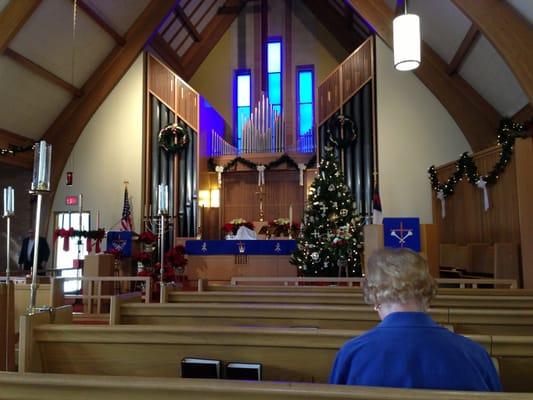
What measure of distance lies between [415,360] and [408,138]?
7.68 m

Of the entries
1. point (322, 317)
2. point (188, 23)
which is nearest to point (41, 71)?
point (188, 23)

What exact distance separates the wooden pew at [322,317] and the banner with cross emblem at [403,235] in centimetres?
225

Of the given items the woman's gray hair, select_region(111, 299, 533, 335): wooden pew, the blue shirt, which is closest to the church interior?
select_region(111, 299, 533, 335): wooden pew

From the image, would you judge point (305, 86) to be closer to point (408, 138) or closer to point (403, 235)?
point (408, 138)

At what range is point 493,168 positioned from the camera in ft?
21.2

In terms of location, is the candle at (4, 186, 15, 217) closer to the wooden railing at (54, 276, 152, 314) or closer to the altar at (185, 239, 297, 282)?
the wooden railing at (54, 276, 152, 314)

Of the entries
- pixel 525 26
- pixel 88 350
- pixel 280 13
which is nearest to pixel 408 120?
pixel 525 26

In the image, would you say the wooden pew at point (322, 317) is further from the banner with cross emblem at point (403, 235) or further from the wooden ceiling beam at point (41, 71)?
the wooden ceiling beam at point (41, 71)

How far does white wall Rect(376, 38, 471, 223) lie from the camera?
821 centimetres

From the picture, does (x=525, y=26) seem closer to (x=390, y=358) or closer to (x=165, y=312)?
(x=165, y=312)

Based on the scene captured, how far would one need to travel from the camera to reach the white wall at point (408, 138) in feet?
26.9

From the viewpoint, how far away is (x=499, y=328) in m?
2.41

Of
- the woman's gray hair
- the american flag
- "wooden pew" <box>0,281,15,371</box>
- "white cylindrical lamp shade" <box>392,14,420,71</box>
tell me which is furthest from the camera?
the american flag

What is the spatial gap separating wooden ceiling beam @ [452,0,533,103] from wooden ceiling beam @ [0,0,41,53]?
597cm
